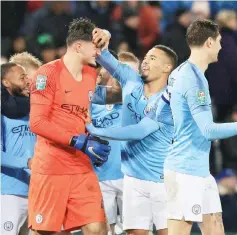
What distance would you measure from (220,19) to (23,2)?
278cm

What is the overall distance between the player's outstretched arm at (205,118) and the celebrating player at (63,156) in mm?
770

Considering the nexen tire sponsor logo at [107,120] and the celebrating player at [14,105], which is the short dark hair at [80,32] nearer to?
the celebrating player at [14,105]

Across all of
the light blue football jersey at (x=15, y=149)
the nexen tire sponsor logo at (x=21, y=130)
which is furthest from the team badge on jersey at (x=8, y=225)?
the nexen tire sponsor logo at (x=21, y=130)

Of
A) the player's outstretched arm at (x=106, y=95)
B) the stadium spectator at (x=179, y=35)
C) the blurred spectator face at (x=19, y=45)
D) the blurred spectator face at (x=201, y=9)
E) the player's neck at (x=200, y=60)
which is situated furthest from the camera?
the blurred spectator face at (x=19, y=45)

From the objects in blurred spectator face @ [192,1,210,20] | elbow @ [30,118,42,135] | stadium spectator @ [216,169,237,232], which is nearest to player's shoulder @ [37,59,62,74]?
elbow @ [30,118,42,135]

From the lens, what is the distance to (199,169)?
5.78 meters

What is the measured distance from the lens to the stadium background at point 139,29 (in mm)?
10375

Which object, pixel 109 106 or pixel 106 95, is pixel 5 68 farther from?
pixel 109 106

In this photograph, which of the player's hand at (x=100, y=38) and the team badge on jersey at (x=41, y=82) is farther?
the player's hand at (x=100, y=38)

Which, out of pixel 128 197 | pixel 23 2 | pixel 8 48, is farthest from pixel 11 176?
pixel 23 2

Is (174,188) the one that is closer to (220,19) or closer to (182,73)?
(182,73)

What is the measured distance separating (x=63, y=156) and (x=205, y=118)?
1.11m

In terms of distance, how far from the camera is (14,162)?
6.77 metres

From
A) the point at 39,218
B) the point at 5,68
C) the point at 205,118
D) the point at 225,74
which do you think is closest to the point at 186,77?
the point at 205,118
